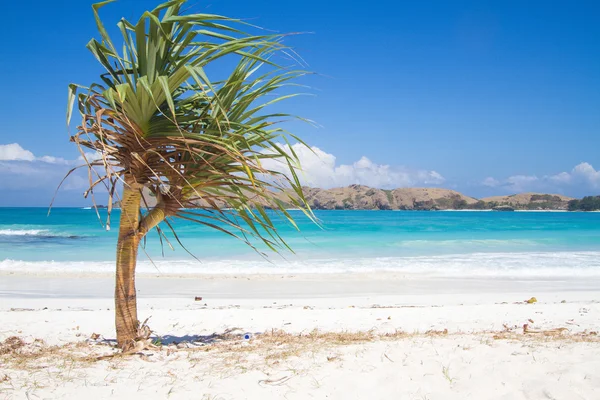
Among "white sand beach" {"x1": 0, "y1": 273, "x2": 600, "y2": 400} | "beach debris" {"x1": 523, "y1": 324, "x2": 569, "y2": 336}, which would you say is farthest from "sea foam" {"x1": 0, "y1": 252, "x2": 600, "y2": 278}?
"beach debris" {"x1": 523, "y1": 324, "x2": 569, "y2": 336}

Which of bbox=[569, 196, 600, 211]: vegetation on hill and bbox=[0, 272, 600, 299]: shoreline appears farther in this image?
bbox=[569, 196, 600, 211]: vegetation on hill

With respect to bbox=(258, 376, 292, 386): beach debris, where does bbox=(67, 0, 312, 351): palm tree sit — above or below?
above

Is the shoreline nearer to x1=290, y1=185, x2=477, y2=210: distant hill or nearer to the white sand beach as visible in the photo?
the white sand beach

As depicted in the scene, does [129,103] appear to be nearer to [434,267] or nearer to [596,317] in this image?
[596,317]

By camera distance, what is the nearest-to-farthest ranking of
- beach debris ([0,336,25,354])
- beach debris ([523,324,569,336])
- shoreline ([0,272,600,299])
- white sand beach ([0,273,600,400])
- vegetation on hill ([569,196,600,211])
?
1. white sand beach ([0,273,600,400])
2. beach debris ([0,336,25,354])
3. beach debris ([523,324,569,336])
4. shoreline ([0,272,600,299])
5. vegetation on hill ([569,196,600,211])

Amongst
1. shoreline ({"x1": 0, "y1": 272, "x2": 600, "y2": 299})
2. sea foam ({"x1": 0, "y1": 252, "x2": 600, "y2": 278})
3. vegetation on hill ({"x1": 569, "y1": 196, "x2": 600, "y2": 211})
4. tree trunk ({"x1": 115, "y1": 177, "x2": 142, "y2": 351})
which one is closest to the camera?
tree trunk ({"x1": 115, "y1": 177, "x2": 142, "y2": 351})

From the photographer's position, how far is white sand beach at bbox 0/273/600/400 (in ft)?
9.86

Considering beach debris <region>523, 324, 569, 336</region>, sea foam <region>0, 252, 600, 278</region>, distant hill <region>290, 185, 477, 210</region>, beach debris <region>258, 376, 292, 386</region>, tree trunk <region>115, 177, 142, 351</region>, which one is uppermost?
distant hill <region>290, 185, 477, 210</region>

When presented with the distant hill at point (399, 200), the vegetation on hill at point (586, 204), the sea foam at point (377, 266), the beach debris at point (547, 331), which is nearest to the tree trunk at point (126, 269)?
the beach debris at point (547, 331)

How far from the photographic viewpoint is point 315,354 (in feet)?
12.6

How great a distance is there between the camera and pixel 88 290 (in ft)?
33.8

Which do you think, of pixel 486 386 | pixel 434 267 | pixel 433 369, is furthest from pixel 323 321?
pixel 434 267

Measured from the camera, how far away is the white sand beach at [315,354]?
9.86 feet

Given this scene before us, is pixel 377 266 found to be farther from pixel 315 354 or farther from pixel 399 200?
pixel 399 200
